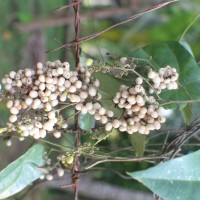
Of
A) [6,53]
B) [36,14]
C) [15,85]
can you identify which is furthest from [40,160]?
[36,14]

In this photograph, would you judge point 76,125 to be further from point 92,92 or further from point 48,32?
point 48,32

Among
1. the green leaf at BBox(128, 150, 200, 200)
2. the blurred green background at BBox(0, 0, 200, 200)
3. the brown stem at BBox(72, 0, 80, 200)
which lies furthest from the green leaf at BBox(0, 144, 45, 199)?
the blurred green background at BBox(0, 0, 200, 200)

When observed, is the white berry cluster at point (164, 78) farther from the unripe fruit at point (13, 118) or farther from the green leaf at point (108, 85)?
the unripe fruit at point (13, 118)

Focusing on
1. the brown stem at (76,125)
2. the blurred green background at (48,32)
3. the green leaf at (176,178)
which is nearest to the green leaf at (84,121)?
the brown stem at (76,125)

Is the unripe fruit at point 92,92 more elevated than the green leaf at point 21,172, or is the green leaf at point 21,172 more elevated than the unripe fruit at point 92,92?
the unripe fruit at point 92,92

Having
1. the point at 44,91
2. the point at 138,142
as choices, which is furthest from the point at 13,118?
the point at 138,142

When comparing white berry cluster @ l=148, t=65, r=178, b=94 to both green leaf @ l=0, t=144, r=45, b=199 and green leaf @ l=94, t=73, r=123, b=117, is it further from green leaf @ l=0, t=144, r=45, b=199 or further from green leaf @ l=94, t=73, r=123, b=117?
green leaf @ l=0, t=144, r=45, b=199
